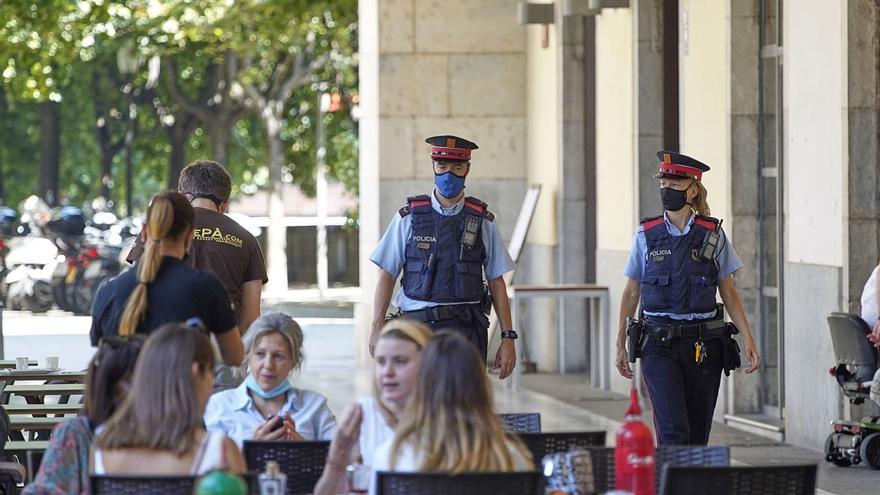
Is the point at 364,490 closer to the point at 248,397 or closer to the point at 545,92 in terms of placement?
the point at 248,397

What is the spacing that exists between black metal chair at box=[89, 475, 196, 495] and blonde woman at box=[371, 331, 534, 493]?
506 mm

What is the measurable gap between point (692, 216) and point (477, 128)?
30.8ft

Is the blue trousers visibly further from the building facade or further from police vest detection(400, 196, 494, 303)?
the building facade

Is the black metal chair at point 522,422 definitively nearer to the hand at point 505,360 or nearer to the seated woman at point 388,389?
the seated woman at point 388,389

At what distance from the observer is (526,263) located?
18609 millimetres

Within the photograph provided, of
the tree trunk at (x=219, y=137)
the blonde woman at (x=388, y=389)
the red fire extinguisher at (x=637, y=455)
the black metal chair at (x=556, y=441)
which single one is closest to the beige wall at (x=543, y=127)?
the black metal chair at (x=556, y=441)

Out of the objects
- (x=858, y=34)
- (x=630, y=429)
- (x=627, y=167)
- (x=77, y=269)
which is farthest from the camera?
(x=77, y=269)

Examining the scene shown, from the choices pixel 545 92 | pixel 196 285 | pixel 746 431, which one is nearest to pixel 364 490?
pixel 196 285

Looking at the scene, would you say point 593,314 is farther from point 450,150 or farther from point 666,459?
point 666,459

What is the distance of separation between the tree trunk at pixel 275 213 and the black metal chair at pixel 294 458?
26.9m

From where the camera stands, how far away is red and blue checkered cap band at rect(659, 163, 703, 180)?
8703 mm

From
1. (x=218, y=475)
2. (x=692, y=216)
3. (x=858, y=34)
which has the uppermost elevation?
(x=858, y=34)

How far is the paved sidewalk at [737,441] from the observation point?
391 inches

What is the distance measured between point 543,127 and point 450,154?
8669 millimetres
